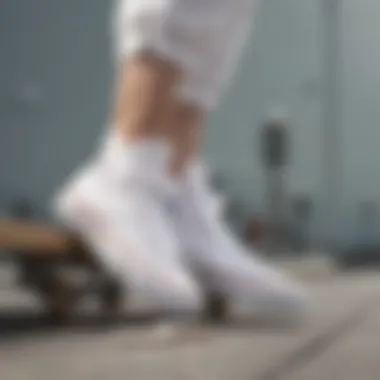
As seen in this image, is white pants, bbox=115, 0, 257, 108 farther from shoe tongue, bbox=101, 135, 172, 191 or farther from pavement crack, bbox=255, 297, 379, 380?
pavement crack, bbox=255, 297, 379, 380

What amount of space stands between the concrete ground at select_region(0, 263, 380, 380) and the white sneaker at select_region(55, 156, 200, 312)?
0.15 feet

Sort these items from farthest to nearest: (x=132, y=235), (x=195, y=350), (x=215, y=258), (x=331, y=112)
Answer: (x=331, y=112), (x=215, y=258), (x=132, y=235), (x=195, y=350)

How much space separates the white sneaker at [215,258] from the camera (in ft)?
3.87

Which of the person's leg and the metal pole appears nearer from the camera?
the person's leg

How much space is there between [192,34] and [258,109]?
4055 millimetres

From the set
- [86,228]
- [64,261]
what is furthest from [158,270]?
[64,261]

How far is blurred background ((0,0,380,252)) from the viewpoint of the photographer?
4.84 m

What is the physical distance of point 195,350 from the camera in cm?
97

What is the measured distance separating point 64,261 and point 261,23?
151 inches

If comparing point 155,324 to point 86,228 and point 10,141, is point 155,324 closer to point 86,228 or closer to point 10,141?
point 86,228

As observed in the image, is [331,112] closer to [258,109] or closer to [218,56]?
[258,109]

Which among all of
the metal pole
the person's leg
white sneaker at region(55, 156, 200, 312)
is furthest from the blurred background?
white sneaker at region(55, 156, 200, 312)

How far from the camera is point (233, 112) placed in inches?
202

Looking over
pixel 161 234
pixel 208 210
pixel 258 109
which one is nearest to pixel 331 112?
pixel 258 109
